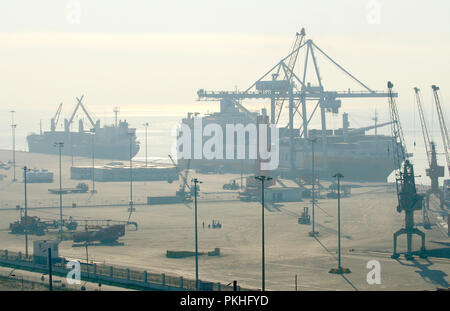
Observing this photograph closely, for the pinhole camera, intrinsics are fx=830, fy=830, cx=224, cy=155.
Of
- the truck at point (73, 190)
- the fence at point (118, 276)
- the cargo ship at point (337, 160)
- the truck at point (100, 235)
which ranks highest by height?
the cargo ship at point (337, 160)

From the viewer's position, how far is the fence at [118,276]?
4741cm

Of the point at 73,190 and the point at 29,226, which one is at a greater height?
the point at 73,190

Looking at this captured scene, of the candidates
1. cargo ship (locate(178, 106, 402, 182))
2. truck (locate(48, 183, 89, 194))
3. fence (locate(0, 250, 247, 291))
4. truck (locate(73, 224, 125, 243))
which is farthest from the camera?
cargo ship (locate(178, 106, 402, 182))

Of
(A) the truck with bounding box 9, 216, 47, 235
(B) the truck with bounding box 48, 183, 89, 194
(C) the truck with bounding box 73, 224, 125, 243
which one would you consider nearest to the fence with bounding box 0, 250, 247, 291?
(C) the truck with bounding box 73, 224, 125, 243

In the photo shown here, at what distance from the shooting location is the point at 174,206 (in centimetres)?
9988

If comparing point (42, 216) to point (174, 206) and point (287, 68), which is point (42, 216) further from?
point (287, 68)

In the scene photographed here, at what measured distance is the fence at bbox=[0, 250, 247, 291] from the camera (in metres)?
47.4

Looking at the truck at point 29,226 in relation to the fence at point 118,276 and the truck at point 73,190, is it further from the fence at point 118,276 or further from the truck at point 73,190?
the truck at point 73,190

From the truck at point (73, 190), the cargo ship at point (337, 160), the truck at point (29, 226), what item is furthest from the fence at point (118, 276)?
the cargo ship at point (337, 160)

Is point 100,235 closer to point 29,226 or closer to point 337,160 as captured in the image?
point 29,226

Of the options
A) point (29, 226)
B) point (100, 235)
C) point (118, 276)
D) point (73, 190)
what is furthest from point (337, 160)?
point (118, 276)

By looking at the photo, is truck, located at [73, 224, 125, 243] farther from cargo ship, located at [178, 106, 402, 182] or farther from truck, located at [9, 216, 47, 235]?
cargo ship, located at [178, 106, 402, 182]

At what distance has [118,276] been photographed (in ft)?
166
